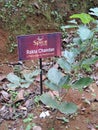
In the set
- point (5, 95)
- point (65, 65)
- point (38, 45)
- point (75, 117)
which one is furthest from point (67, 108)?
point (5, 95)

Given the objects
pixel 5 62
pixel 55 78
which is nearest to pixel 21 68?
pixel 5 62

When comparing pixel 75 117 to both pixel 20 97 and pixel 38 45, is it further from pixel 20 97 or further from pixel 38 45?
pixel 38 45

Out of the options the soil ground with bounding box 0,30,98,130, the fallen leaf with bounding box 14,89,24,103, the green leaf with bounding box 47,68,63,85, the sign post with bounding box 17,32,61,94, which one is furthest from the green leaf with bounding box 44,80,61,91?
the fallen leaf with bounding box 14,89,24,103

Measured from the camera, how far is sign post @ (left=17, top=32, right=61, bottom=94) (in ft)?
8.52

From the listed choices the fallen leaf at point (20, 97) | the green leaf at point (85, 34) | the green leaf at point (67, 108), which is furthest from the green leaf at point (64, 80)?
the fallen leaf at point (20, 97)

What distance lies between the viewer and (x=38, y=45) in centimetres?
264

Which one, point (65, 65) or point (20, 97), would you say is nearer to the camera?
point (65, 65)

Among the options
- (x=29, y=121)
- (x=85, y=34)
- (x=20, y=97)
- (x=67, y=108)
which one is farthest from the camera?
(x=20, y=97)

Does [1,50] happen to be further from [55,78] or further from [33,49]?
[55,78]

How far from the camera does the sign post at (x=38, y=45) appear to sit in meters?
2.60

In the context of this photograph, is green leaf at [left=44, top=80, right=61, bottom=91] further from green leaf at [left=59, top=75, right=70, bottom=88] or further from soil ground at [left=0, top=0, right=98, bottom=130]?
soil ground at [left=0, top=0, right=98, bottom=130]

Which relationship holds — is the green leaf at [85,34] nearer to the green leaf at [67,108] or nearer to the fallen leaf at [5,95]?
the green leaf at [67,108]

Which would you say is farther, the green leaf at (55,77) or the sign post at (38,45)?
the sign post at (38,45)

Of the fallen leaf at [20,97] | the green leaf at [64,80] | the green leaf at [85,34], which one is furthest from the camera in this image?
the fallen leaf at [20,97]
